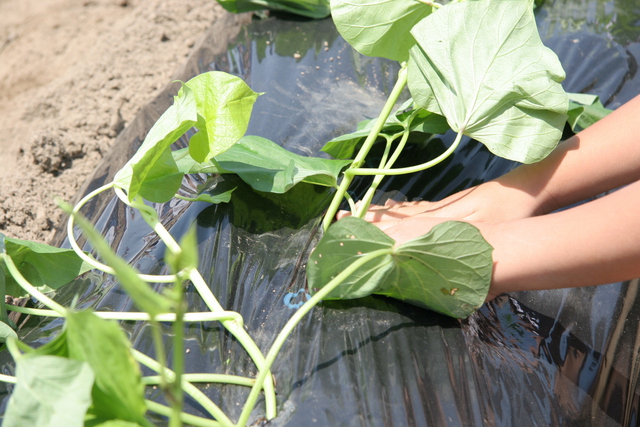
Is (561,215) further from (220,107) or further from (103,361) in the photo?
(103,361)

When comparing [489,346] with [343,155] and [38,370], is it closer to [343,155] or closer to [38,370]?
[343,155]

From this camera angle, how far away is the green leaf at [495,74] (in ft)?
2.62

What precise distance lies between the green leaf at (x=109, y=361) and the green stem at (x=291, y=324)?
0.38 ft

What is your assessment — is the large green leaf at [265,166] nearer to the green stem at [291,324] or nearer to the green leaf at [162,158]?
the green leaf at [162,158]

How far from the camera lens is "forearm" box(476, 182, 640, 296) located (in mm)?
702

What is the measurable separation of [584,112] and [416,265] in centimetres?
65

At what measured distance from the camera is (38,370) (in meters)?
0.49

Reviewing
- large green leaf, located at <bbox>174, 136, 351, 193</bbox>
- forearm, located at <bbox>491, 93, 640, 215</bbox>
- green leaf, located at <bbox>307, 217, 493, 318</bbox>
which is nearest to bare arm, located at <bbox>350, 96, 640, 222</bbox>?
forearm, located at <bbox>491, 93, 640, 215</bbox>

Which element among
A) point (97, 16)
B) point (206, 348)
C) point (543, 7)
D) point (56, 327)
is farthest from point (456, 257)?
point (97, 16)

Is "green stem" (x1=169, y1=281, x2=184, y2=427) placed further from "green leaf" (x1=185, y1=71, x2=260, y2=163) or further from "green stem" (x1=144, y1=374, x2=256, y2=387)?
"green leaf" (x1=185, y1=71, x2=260, y2=163)

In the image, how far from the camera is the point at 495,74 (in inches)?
32.1

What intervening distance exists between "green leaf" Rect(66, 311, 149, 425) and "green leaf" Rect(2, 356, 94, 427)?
0.02m

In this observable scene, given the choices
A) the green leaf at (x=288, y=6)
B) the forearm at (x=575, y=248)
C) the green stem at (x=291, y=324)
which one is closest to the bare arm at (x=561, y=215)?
the forearm at (x=575, y=248)

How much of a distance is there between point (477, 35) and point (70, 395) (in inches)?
30.3
